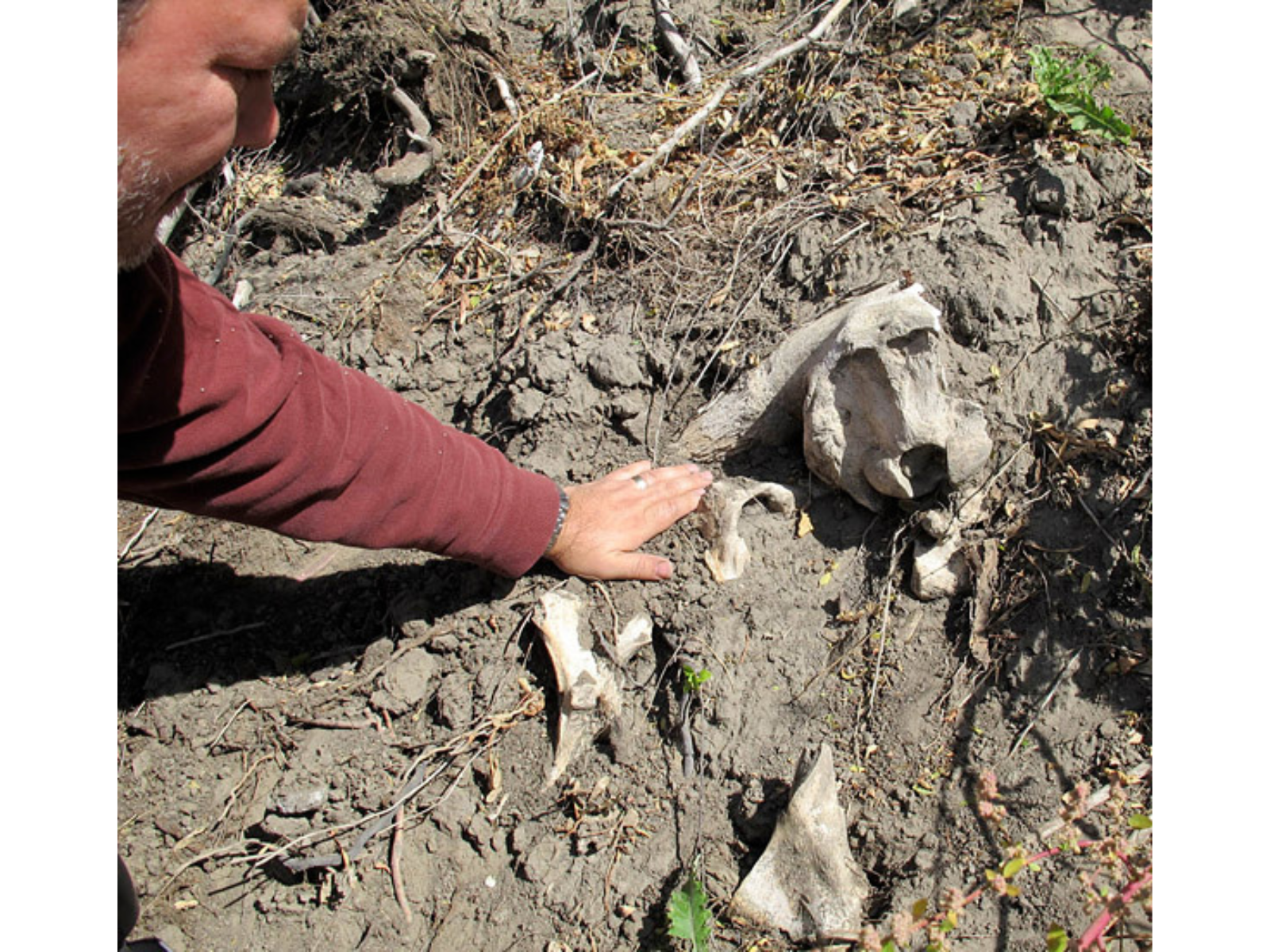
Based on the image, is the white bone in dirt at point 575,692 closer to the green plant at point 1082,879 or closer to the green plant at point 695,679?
the green plant at point 695,679

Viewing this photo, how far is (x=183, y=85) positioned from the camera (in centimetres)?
113

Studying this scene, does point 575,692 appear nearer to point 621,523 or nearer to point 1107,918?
point 621,523

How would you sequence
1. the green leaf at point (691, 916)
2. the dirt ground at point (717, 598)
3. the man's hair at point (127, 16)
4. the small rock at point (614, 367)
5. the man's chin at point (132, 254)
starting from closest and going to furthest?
the man's hair at point (127, 16), the man's chin at point (132, 254), the green leaf at point (691, 916), the dirt ground at point (717, 598), the small rock at point (614, 367)

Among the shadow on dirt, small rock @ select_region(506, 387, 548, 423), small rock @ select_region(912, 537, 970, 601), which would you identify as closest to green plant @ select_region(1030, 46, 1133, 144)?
small rock @ select_region(912, 537, 970, 601)

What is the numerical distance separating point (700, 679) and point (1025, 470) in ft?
3.27

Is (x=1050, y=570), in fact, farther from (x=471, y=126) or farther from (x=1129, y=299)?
(x=471, y=126)

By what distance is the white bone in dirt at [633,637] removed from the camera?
2.29m

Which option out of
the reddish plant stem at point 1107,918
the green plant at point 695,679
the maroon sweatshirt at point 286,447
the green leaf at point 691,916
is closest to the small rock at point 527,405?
the maroon sweatshirt at point 286,447

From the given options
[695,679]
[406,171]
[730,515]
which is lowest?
[695,679]

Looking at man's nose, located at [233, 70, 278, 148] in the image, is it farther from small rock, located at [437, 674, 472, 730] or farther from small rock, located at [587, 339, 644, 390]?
small rock, located at [437, 674, 472, 730]

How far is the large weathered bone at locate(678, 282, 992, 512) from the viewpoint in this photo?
2.11 metres

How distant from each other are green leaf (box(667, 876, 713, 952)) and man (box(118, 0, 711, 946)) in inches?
32.7

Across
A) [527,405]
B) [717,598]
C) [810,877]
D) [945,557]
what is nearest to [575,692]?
[717,598]

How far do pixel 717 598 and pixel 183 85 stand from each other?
5.52 feet
